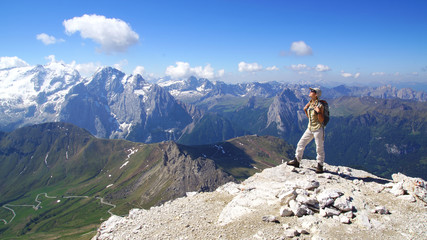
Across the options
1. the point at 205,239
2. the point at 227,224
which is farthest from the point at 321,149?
the point at 205,239

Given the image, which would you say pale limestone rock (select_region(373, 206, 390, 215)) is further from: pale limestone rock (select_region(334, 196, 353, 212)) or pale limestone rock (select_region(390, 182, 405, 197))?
pale limestone rock (select_region(390, 182, 405, 197))

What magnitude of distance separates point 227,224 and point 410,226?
941cm

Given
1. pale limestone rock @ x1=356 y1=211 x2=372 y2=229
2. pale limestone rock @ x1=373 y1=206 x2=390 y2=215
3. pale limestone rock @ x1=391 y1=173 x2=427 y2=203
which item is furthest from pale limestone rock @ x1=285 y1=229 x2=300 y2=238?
pale limestone rock @ x1=391 y1=173 x2=427 y2=203

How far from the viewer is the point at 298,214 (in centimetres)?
1365

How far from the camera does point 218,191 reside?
845 inches

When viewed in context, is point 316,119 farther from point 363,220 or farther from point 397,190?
point 363,220

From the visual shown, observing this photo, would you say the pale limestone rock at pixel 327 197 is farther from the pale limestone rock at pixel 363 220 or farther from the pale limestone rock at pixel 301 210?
the pale limestone rock at pixel 363 220

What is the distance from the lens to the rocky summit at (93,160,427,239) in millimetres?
12227

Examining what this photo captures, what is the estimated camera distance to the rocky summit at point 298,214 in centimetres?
1223

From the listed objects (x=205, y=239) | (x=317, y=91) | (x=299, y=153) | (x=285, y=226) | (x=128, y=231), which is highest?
(x=317, y=91)

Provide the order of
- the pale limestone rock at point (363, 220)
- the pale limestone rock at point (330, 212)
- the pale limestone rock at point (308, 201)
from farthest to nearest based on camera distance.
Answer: the pale limestone rock at point (308, 201), the pale limestone rock at point (330, 212), the pale limestone rock at point (363, 220)

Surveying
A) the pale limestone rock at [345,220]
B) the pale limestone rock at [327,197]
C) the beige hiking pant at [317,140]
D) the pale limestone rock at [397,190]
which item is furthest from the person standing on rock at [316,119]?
the pale limestone rock at [345,220]

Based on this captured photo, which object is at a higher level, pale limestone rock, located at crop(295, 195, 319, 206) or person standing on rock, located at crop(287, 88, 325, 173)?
person standing on rock, located at crop(287, 88, 325, 173)

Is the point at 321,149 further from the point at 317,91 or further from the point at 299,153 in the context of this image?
the point at 317,91
